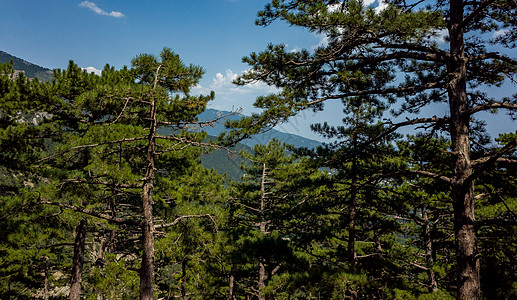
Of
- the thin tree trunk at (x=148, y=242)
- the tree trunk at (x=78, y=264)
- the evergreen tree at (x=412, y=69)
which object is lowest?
the tree trunk at (x=78, y=264)

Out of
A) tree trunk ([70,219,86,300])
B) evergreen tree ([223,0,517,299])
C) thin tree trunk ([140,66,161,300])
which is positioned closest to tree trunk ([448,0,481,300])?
evergreen tree ([223,0,517,299])

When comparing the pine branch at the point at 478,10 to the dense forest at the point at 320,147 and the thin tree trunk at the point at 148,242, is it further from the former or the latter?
the thin tree trunk at the point at 148,242

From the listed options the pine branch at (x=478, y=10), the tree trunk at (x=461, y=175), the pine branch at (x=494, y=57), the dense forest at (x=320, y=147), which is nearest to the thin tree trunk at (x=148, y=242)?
the dense forest at (x=320, y=147)

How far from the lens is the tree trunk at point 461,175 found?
442 centimetres

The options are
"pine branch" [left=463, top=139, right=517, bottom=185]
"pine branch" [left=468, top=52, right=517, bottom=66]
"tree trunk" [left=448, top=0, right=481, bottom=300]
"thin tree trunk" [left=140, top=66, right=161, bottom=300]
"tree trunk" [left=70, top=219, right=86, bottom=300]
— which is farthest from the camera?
"tree trunk" [left=70, top=219, right=86, bottom=300]

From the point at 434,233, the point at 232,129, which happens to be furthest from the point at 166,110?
the point at 434,233

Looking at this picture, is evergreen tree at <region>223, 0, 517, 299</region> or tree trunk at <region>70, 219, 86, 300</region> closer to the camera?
evergreen tree at <region>223, 0, 517, 299</region>

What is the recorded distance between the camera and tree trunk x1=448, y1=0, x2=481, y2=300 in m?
4.42

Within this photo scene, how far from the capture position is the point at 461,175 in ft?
15.3

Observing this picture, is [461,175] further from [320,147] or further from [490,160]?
[320,147]

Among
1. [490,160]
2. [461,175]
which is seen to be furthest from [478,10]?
[461,175]

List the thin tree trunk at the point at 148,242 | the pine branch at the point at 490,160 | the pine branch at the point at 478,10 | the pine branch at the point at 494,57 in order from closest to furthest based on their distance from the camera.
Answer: the pine branch at the point at 490,160 < the pine branch at the point at 478,10 < the pine branch at the point at 494,57 < the thin tree trunk at the point at 148,242

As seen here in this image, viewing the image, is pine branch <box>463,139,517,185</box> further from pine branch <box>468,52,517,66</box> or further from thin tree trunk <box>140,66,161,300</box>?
thin tree trunk <box>140,66,161,300</box>

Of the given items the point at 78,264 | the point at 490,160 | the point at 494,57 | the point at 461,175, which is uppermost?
the point at 494,57
